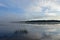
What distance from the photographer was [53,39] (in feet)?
35.6

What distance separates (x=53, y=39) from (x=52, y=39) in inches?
3.9

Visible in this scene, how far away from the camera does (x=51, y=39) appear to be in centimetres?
1089

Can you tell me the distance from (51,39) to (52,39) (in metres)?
0.11

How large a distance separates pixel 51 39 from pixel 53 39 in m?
0.19

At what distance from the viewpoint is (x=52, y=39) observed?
35.5 feet
